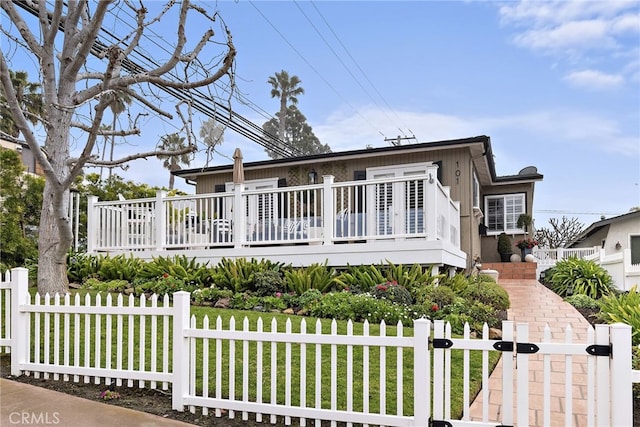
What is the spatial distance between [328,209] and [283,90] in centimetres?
3453

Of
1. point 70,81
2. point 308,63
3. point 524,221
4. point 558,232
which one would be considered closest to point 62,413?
point 70,81

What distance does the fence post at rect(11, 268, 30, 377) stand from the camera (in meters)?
4.71

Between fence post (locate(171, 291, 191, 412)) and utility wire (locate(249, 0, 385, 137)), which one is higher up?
utility wire (locate(249, 0, 385, 137))

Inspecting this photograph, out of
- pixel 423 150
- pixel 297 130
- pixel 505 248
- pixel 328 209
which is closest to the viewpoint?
pixel 328 209

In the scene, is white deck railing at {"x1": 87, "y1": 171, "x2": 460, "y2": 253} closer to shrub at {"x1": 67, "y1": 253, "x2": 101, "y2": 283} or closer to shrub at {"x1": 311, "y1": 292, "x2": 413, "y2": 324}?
shrub at {"x1": 67, "y1": 253, "x2": 101, "y2": 283}

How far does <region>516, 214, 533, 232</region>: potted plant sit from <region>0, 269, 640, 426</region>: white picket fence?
43.9 feet

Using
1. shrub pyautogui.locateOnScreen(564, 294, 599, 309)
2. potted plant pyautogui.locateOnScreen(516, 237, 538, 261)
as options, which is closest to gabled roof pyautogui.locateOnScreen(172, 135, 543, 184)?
potted plant pyautogui.locateOnScreen(516, 237, 538, 261)

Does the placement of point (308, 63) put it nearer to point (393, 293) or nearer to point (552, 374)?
point (393, 293)

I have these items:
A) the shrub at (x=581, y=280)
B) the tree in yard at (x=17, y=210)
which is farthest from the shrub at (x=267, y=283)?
the shrub at (x=581, y=280)

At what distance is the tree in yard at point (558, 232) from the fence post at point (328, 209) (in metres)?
26.8

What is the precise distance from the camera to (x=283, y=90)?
41031mm

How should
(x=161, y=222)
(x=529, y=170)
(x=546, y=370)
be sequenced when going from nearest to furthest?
(x=546, y=370)
(x=161, y=222)
(x=529, y=170)

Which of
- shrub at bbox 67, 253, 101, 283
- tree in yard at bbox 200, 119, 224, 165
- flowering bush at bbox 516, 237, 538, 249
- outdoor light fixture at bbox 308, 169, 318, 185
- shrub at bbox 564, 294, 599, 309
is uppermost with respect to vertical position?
outdoor light fixture at bbox 308, 169, 318, 185

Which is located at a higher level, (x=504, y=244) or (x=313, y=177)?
(x=313, y=177)
